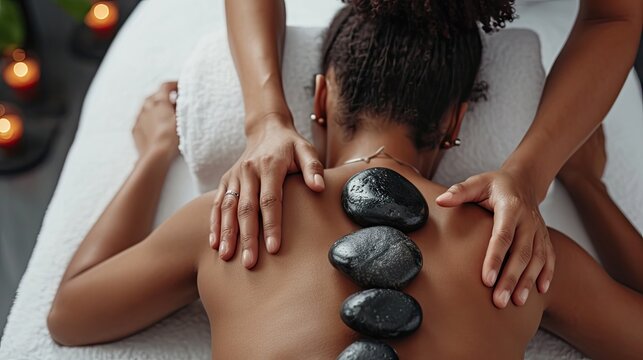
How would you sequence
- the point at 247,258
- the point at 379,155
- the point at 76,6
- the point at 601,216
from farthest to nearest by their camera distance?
the point at 76,6 → the point at 601,216 → the point at 379,155 → the point at 247,258

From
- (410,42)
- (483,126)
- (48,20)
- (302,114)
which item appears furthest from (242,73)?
(48,20)

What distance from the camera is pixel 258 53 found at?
1335mm

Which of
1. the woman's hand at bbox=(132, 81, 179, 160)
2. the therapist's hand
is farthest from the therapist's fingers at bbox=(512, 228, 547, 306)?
the woman's hand at bbox=(132, 81, 179, 160)

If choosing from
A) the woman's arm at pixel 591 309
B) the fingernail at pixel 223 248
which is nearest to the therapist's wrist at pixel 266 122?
the fingernail at pixel 223 248

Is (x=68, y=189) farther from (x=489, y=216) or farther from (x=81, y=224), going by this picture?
(x=489, y=216)

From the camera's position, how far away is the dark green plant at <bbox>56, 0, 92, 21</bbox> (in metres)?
2.01

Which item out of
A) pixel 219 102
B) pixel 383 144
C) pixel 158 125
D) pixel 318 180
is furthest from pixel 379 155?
pixel 158 125

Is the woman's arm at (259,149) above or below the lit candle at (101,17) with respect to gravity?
above

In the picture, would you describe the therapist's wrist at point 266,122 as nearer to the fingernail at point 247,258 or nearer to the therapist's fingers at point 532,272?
the fingernail at point 247,258

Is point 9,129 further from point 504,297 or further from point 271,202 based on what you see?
point 504,297

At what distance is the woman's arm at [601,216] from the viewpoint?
134 cm

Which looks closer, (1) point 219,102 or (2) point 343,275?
(2) point 343,275

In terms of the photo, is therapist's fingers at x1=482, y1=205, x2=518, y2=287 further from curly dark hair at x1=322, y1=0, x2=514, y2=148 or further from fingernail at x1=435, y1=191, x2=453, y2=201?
curly dark hair at x1=322, y1=0, x2=514, y2=148

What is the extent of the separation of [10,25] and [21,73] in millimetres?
117
